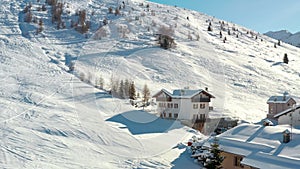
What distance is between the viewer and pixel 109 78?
2969cm

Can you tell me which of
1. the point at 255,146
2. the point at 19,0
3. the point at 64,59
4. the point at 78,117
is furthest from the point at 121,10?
the point at 255,146

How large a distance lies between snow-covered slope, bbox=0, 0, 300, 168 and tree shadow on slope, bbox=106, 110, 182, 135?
0.24ft

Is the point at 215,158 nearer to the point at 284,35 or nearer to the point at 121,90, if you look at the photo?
the point at 121,90

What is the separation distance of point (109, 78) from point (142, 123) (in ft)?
36.2

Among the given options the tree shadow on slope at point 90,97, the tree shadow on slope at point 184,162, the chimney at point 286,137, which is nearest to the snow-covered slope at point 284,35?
the tree shadow on slope at point 90,97


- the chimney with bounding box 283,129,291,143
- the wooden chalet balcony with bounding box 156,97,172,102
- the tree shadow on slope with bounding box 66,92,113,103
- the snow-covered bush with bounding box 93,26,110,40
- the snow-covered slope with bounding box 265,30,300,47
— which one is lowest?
the wooden chalet balcony with bounding box 156,97,172,102

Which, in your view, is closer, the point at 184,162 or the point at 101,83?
the point at 184,162

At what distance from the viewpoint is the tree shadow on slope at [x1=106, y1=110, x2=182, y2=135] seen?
1806 centimetres

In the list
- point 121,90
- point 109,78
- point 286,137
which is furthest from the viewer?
point 109,78

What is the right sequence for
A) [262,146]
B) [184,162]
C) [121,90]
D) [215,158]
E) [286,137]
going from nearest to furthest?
[286,137] < [262,146] < [215,158] < [184,162] < [121,90]

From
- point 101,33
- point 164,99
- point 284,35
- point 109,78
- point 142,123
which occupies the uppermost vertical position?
point 284,35

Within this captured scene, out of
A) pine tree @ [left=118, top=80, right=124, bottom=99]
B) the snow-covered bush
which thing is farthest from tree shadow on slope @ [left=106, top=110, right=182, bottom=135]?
the snow-covered bush

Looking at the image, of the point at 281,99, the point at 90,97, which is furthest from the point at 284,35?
the point at 90,97

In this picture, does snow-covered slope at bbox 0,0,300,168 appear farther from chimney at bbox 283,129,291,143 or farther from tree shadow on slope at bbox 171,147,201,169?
chimney at bbox 283,129,291,143
